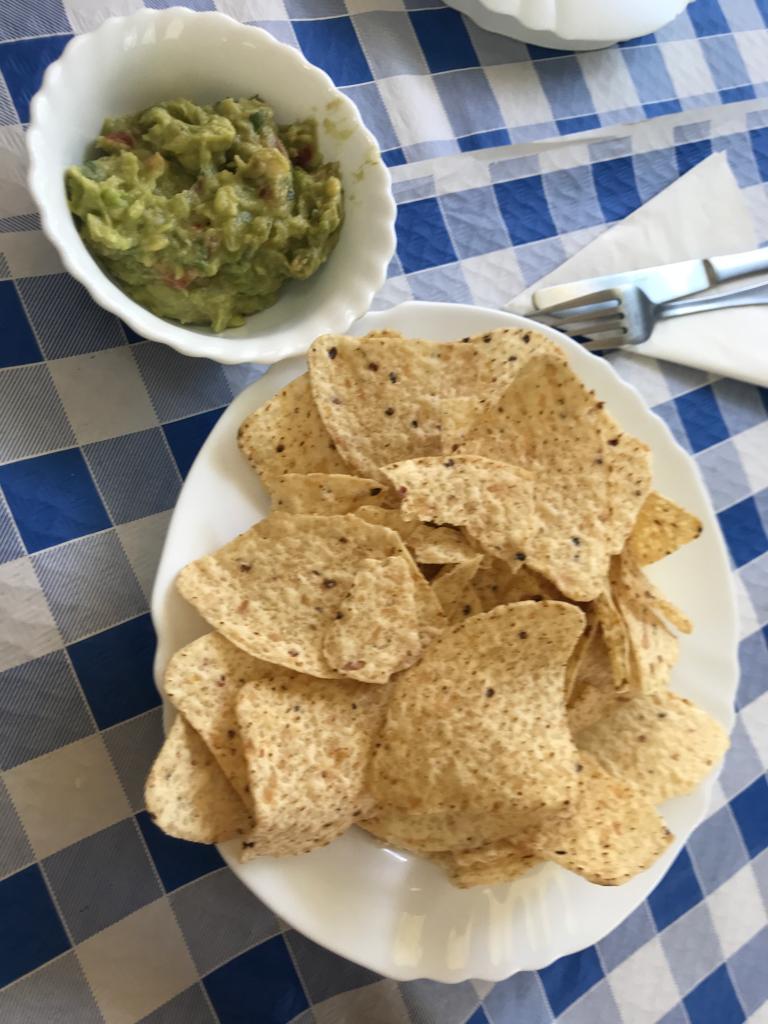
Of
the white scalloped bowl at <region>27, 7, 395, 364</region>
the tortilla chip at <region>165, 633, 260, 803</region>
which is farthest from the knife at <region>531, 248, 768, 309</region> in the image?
the tortilla chip at <region>165, 633, 260, 803</region>

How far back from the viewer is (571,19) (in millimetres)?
1354

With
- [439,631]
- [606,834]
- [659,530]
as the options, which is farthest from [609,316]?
[606,834]

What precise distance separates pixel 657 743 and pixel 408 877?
14.0 inches

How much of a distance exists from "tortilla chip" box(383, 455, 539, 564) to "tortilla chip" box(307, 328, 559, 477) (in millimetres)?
64

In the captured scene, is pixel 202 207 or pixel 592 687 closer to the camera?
pixel 202 207

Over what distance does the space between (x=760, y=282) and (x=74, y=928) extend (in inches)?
54.7

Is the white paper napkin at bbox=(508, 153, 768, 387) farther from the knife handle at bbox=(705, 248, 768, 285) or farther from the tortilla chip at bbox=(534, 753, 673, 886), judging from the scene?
the tortilla chip at bbox=(534, 753, 673, 886)

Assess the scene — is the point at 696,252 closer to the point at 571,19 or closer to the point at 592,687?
the point at 571,19

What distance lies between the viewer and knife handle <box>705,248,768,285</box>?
1.41 meters

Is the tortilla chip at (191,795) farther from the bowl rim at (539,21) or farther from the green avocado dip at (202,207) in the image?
the bowl rim at (539,21)

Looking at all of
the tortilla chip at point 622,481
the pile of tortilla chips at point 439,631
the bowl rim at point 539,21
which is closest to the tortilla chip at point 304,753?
the pile of tortilla chips at point 439,631

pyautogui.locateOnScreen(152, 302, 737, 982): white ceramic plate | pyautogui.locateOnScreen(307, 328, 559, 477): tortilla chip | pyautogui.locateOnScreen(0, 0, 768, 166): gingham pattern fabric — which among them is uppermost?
pyautogui.locateOnScreen(0, 0, 768, 166): gingham pattern fabric

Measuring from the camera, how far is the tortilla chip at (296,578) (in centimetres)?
98

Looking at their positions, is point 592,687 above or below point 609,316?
below
